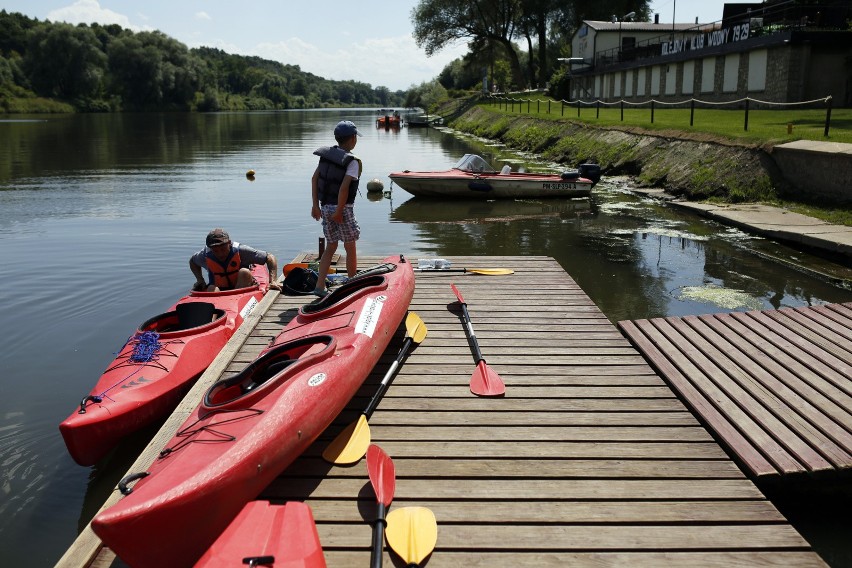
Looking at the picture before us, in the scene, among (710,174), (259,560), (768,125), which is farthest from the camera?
(768,125)

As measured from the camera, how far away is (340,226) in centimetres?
689

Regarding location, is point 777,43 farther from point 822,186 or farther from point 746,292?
point 746,292

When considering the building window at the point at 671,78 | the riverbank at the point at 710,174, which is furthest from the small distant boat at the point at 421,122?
the riverbank at the point at 710,174

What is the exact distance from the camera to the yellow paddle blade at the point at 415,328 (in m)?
5.81

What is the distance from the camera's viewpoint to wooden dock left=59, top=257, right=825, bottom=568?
10.6 feet

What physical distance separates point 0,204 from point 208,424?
16.9m

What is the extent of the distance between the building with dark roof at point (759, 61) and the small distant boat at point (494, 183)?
12.9 m

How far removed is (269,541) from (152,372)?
2.93 meters

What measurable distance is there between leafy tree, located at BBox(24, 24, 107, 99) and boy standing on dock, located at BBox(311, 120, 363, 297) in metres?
84.0

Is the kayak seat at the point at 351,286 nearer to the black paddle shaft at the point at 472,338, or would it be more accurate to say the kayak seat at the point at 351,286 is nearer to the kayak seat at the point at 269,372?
the black paddle shaft at the point at 472,338

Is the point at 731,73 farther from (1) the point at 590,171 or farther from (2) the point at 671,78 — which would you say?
(1) the point at 590,171

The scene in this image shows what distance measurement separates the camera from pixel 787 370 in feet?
17.5

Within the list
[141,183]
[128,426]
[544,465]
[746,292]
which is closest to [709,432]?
[544,465]

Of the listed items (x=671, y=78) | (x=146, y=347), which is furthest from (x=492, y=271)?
(x=671, y=78)
